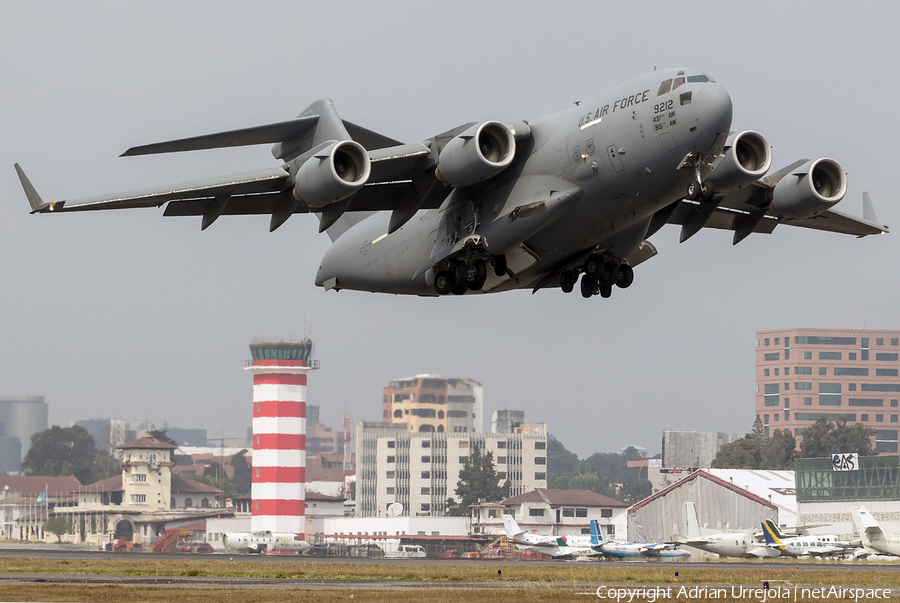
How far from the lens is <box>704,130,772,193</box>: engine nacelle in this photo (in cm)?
2130

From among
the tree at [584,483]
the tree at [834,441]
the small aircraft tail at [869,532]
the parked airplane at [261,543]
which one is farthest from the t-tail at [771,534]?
the tree at [584,483]

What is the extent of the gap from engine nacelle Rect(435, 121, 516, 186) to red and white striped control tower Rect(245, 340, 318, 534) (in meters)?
68.7

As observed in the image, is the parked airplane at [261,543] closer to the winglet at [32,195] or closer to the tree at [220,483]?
the tree at [220,483]

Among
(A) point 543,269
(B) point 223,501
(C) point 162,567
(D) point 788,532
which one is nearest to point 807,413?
(B) point 223,501

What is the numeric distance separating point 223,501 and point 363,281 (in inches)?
4630

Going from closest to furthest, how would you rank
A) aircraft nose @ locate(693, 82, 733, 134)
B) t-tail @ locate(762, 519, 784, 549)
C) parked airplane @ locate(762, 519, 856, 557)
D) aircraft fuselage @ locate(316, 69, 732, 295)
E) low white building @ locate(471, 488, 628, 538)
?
1. aircraft nose @ locate(693, 82, 733, 134)
2. aircraft fuselage @ locate(316, 69, 732, 295)
3. parked airplane @ locate(762, 519, 856, 557)
4. t-tail @ locate(762, 519, 784, 549)
5. low white building @ locate(471, 488, 628, 538)

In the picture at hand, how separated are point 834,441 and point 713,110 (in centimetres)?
11163

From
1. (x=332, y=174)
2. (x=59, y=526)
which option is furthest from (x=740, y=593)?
(x=59, y=526)

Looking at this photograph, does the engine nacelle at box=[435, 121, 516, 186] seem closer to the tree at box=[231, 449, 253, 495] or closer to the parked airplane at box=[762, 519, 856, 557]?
the parked airplane at box=[762, 519, 856, 557]

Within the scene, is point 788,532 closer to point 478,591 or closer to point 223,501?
point 478,591

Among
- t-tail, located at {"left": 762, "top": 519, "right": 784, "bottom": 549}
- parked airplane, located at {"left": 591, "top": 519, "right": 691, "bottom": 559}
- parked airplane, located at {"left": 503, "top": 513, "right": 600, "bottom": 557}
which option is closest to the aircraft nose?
t-tail, located at {"left": 762, "top": 519, "right": 784, "bottom": 549}

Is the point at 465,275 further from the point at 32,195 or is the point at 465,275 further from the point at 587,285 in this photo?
the point at 32,195

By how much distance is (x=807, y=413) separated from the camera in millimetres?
166500

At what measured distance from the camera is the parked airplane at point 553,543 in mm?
63222
